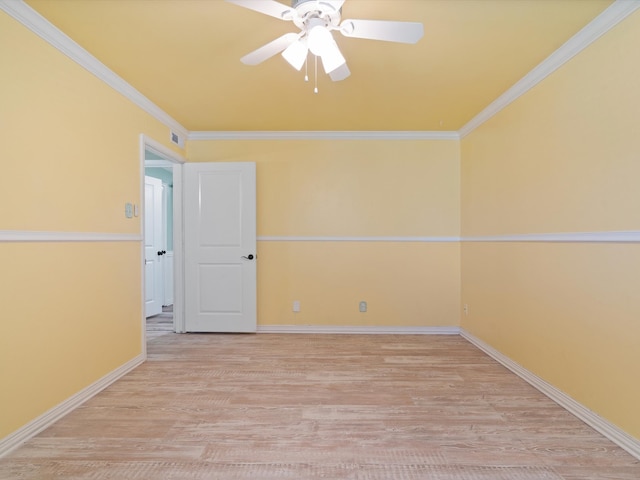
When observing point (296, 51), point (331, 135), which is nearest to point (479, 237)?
point (331, 135)

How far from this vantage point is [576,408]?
1.99 m

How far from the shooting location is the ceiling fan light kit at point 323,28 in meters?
1.44

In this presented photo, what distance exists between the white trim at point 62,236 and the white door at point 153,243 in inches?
80.3

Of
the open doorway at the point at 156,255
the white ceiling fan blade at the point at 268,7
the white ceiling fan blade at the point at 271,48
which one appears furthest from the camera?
the open doorway at the point at 156,255

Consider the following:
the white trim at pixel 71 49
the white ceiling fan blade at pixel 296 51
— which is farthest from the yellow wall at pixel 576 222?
the white trim at pixel 71 49

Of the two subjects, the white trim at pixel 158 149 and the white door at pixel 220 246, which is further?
the white door at pixel 220 246

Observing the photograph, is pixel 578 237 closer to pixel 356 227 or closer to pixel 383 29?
pixel 383 29

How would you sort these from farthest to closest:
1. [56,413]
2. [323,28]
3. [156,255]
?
[156,255], [56,413], [323,28]

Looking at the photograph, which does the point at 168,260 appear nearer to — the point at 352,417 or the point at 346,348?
the point at 346,348

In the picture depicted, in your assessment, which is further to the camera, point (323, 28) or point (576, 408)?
point (576, 408)

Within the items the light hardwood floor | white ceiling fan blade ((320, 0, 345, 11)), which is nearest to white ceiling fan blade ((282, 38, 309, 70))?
white ceiling fan blade ((320, 0, 345, 11))

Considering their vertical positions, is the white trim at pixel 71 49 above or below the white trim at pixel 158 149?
above

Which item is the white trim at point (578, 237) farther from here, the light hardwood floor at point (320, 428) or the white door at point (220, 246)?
the white door at point (220, 246)

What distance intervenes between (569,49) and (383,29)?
1.41 meters
